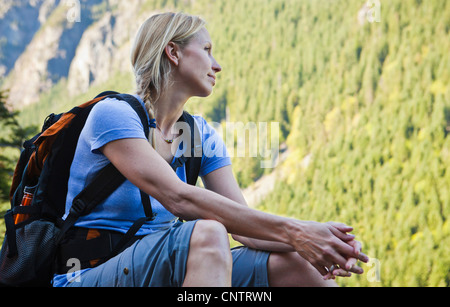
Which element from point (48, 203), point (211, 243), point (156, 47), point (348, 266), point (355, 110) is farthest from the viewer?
point (355, 110)

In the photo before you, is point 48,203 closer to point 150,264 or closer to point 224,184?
point 150,264

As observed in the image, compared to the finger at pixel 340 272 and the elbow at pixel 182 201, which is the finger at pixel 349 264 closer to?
the finger at pixel 340 272

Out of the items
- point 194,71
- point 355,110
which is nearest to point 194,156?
point 194,71

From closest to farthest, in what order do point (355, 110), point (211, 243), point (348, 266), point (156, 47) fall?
point (211, 243) < point (348, 266) < point (156, 47) < point (355, 110)

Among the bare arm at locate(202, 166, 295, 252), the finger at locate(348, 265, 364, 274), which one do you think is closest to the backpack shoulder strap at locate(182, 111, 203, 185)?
the bare arm at locate(202, 166, 295, 252)

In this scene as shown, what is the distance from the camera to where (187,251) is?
1.30m

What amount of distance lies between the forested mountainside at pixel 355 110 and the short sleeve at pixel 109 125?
1461 centimetres

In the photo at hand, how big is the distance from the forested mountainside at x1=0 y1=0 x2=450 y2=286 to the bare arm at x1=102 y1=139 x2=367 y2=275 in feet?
48.4

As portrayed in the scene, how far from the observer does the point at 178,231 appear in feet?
4.40

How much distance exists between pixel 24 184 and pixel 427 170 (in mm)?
23449

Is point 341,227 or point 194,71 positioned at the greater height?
point 194,71

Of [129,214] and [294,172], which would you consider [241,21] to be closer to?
[294,172]

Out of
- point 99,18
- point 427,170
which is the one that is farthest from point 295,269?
point 99,18

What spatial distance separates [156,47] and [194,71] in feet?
0.56
